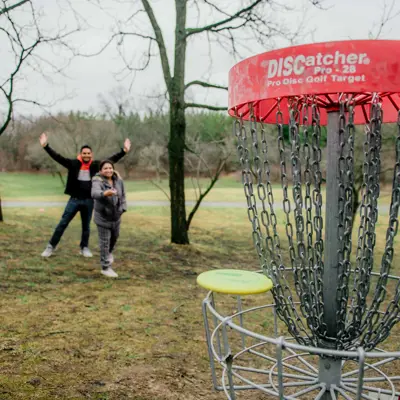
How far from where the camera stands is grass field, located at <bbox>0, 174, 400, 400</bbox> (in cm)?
309

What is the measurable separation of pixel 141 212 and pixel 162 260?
27.2ft

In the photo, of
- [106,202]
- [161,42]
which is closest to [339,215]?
[106,202]

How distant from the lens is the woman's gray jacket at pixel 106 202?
212 inches

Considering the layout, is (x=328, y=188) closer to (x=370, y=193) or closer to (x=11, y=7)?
(x=370, y=193)

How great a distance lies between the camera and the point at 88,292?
523 centimetres

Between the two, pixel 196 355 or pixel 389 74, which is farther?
pixel 196 355

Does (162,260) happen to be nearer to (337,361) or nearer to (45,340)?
(45,340)

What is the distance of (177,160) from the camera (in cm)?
816

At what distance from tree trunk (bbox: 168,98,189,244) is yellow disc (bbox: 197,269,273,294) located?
600 cm

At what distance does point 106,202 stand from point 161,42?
4122 mm

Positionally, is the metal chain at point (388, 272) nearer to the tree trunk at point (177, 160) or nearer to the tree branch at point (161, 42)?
the tree trunk at point (177, 160)

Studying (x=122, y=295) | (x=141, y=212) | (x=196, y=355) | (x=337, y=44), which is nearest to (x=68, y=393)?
(x=196, y=355)

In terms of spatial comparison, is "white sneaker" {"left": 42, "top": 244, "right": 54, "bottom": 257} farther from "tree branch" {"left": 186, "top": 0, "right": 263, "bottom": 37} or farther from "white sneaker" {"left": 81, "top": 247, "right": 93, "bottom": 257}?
"tree branch" {"left": 186, "top": 0, "right": 263, "bottom": 37}

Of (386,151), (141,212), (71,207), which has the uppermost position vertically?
(386,151)
